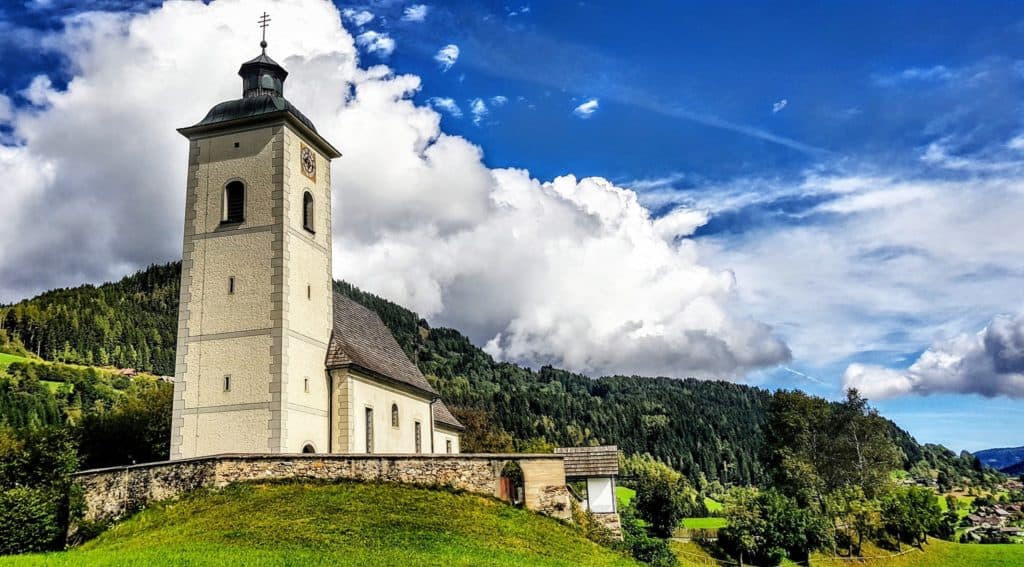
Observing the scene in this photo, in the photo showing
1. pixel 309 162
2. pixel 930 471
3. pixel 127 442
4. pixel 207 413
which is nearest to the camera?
pixel 207 413

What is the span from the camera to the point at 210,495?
1062 inches

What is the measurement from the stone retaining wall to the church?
324cm

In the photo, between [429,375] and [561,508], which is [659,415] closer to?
[429,375]

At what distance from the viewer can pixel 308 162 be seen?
121 feet

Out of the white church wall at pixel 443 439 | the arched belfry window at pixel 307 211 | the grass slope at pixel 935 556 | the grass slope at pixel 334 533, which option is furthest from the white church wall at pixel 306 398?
the grass slope at pixel 935 556

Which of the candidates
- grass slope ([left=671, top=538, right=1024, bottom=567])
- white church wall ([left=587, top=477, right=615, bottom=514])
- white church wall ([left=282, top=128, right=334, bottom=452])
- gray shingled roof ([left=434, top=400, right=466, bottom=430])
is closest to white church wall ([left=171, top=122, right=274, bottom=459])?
white church wall ([left=282, top=128, right=334, bottom=452])

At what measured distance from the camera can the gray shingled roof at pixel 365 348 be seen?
119 feet

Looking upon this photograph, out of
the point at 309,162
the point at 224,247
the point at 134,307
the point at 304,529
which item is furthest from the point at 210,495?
the point at 134,307

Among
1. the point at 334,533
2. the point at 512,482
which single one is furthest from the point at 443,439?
the point at 334,533

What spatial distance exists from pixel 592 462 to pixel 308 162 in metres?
18.1

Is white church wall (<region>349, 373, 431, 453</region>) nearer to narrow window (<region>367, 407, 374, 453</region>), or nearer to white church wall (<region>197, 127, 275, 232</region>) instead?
narrow window (<region>367, 407, 374, 453</region>)

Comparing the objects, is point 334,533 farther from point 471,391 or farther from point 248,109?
point 471,391

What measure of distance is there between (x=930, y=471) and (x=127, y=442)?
157606 millimetres

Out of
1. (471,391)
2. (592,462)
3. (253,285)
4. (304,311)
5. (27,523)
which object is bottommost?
(27,523)
